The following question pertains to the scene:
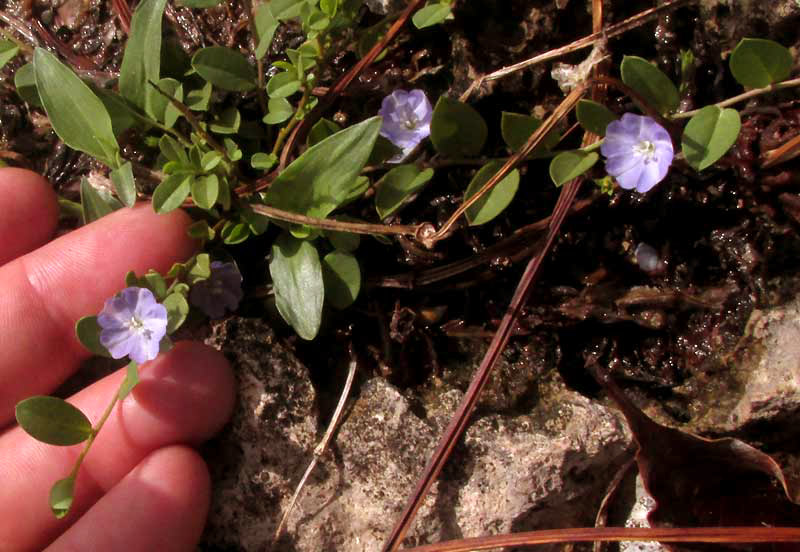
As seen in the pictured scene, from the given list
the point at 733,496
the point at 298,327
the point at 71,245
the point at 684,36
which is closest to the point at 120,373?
the point at 71,245

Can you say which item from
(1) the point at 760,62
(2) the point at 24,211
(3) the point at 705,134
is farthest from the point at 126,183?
(1) the point at 760,62

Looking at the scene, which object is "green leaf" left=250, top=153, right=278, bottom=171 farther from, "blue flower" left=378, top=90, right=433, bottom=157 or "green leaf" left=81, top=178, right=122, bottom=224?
"green leaf" left=81, top=178, right=122, bottom=224

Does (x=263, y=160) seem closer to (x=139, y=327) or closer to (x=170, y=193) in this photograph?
(x=170, y=193)

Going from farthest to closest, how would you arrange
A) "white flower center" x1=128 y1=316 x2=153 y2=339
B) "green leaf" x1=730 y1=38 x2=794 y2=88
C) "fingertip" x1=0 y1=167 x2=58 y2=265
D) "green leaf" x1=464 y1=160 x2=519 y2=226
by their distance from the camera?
1. "fingertip" x1=0 y1=167 x2=58 y2=265
2. "green leaf" x1=464 y1=160 x2=519 y2=226
3. "white flower center" x1=128 y1=316 x2=153 y2=339
4. "green leaf" x1=730 y1=38 x2=794 y2=88

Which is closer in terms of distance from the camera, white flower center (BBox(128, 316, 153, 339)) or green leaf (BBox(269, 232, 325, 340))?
white flower center (BBox(128, 316, 153, 339))

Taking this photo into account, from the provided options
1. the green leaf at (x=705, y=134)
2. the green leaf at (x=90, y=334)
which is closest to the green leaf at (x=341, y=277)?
the green leaf at (x=90, y=334)

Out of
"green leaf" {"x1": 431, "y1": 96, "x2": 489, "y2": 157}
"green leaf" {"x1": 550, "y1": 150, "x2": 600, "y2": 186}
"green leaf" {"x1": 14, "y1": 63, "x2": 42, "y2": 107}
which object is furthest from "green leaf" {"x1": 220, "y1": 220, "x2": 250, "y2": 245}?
"green leaf" {"x1": 550, "y1": 150, "x2": 600, "y2": 186}
